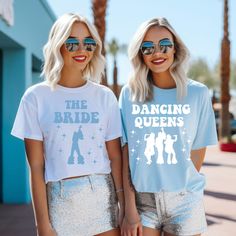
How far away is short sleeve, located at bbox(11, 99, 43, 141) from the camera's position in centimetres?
235

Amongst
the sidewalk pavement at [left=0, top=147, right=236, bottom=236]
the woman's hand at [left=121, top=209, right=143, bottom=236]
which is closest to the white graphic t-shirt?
the woman's hand at [left=121, top=209, right=143, bottom=236]

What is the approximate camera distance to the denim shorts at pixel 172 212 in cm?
252

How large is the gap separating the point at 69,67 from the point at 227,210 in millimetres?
5473

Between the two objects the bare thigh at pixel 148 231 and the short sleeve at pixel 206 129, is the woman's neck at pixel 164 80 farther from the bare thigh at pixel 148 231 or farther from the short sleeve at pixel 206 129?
the bare thigh at pixel 148 231

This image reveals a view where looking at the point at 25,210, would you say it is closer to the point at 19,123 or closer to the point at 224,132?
the point at 19,123

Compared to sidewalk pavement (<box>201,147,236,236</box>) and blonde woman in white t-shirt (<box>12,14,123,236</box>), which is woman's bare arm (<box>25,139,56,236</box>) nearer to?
blonde woman in white t-shirt (<box>12,14,123,236</box>)

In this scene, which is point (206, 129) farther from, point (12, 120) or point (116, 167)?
point (12, 120)

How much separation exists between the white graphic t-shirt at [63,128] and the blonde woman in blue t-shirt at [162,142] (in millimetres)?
217

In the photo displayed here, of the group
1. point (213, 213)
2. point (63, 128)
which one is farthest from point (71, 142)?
point (213, 213)

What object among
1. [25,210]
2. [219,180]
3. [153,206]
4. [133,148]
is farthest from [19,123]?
[219,180]

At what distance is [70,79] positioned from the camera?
251 centimetres

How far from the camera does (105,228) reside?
8.04ft

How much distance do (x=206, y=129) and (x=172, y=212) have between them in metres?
0.51

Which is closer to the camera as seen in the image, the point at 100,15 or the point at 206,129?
the point at 206,129
